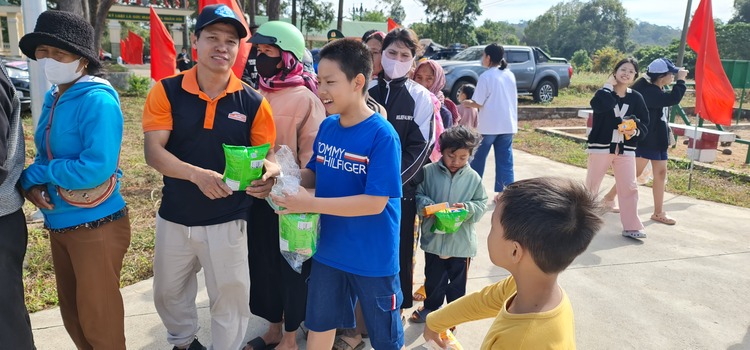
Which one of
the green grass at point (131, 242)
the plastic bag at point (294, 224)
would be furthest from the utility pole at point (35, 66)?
the plastic bag at point (294, 224)

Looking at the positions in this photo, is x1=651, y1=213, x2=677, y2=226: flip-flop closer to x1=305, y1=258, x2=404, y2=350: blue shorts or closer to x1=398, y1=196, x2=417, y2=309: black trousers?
x1=398, y1=196, x2=417, y2=309: black trousers

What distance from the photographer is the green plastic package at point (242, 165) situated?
2.07 m

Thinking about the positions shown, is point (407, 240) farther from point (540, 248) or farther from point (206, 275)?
point (540, 248)

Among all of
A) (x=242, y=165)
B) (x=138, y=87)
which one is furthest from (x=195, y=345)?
(x=138, y=87)

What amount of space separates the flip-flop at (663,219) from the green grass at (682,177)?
1455mm

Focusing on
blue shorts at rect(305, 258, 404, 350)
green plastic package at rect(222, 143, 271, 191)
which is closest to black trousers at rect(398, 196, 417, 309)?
blue shorts at rect(305, 258, 404, 350)

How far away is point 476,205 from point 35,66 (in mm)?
4058

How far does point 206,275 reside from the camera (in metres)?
2.61

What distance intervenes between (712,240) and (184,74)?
16.7 feet

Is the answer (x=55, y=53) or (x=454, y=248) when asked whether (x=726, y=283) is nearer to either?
(x=454, y=248)

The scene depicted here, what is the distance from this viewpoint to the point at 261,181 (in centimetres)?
215

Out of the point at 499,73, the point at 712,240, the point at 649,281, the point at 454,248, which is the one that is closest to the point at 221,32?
the point at 454,248

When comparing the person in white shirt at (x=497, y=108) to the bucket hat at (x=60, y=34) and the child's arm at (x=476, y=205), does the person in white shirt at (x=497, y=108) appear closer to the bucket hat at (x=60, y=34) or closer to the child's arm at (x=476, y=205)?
the child's arm at (x=476, y=205)

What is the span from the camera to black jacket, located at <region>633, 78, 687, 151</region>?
5.33 m
